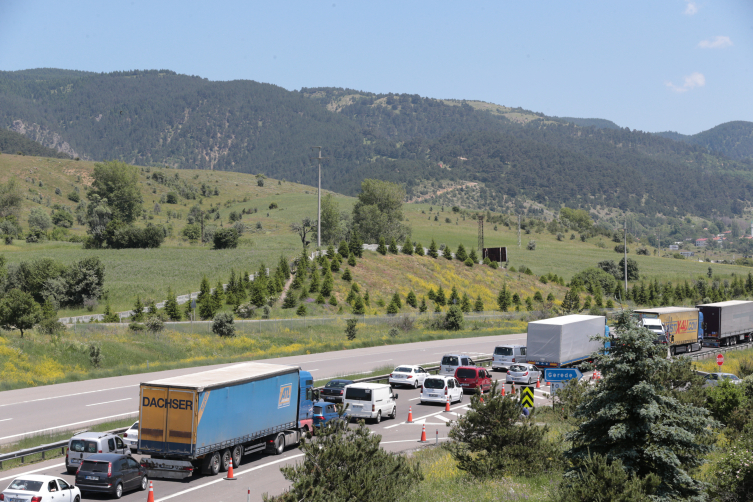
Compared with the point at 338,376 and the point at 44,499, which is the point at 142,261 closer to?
the point at 338,376

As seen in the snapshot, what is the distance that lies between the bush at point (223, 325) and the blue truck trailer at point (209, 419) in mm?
27242

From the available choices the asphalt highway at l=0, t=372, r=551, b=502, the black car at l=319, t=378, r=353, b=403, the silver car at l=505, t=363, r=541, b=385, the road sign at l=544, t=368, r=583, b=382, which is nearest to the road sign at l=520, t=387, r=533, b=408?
the road sign at l=544, t=368, r=583, b=382

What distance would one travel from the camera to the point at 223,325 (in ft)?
159

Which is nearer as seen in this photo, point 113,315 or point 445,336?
point 113,315

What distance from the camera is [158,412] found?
18281 mm

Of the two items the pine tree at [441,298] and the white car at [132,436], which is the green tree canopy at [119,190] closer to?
the pine tree at [441,298]

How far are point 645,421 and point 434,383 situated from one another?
20.1 meters

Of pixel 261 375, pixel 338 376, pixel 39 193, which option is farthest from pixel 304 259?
pixel 39 193

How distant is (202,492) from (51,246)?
84057 mm

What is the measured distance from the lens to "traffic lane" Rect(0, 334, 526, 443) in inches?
1027

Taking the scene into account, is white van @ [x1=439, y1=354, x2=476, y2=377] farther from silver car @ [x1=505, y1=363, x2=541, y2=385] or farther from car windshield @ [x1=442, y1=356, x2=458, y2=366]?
silver car @ [x1=505, y1=363, x2=541, y2=385]

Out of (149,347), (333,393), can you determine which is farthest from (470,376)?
(149,347)

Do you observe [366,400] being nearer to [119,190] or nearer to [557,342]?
[557,342]

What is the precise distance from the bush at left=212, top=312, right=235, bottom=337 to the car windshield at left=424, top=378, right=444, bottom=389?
21.1 m
